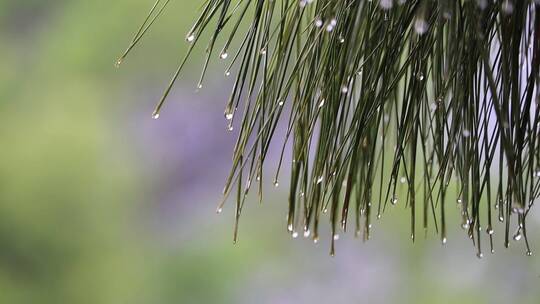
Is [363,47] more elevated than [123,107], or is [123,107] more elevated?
[363,47]

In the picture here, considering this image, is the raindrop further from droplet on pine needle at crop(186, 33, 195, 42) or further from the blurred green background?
the blurred green background

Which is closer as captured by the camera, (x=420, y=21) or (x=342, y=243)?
(x=420, y=21)

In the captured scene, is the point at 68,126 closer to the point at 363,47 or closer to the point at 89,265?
the point at 89,265

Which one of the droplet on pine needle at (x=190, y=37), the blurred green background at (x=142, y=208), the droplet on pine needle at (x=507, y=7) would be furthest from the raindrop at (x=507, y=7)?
the blurred green background at (x=142, y=208)

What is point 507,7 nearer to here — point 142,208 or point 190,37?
point 190,37

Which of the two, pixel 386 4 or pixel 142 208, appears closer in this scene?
pixel 386 4

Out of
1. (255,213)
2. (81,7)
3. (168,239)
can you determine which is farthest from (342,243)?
(81,7)

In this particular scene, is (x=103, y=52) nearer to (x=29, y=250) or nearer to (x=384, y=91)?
(x=29, y=250)

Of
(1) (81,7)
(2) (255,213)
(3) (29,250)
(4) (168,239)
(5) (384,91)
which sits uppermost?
(5) (384,91)

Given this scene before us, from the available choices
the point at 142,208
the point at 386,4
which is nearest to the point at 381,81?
the point at 386,4
